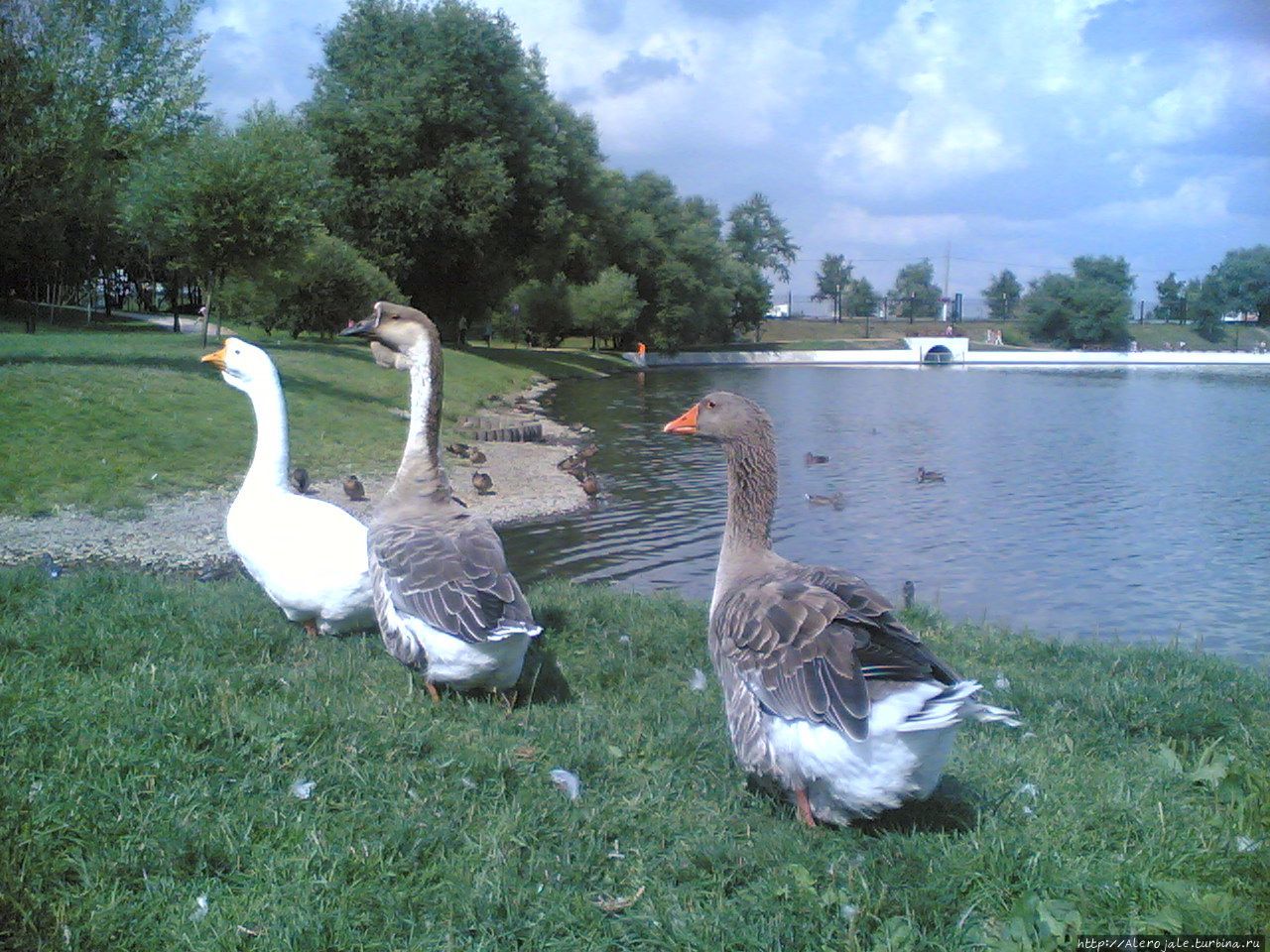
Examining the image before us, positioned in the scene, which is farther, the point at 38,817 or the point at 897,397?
the point at 897,397

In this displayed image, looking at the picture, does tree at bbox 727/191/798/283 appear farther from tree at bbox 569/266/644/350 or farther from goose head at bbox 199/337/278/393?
goose head at bbox 199/337/278/393

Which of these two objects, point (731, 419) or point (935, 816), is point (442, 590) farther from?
point (935, 816)

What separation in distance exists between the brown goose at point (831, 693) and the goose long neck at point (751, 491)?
0.30m

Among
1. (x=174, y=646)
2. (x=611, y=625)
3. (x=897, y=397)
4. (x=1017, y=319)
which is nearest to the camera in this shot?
(x=174, y=646)

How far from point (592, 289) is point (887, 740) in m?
65.5

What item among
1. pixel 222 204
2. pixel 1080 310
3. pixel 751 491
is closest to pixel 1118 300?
pixel 1080 310

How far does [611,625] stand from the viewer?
735 centimetres

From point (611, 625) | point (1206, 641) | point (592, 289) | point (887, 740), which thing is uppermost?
point (592, 289)

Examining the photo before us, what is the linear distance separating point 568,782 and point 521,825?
428mm

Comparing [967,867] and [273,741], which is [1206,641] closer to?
[967,867]

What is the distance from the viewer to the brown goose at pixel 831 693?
11.9 feet

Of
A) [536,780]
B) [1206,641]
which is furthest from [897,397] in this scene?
[536,780]

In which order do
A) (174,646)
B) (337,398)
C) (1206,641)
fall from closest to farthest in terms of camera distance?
(174,646), (1206,641), (337,398)

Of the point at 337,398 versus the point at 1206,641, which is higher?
the point at 337,398
